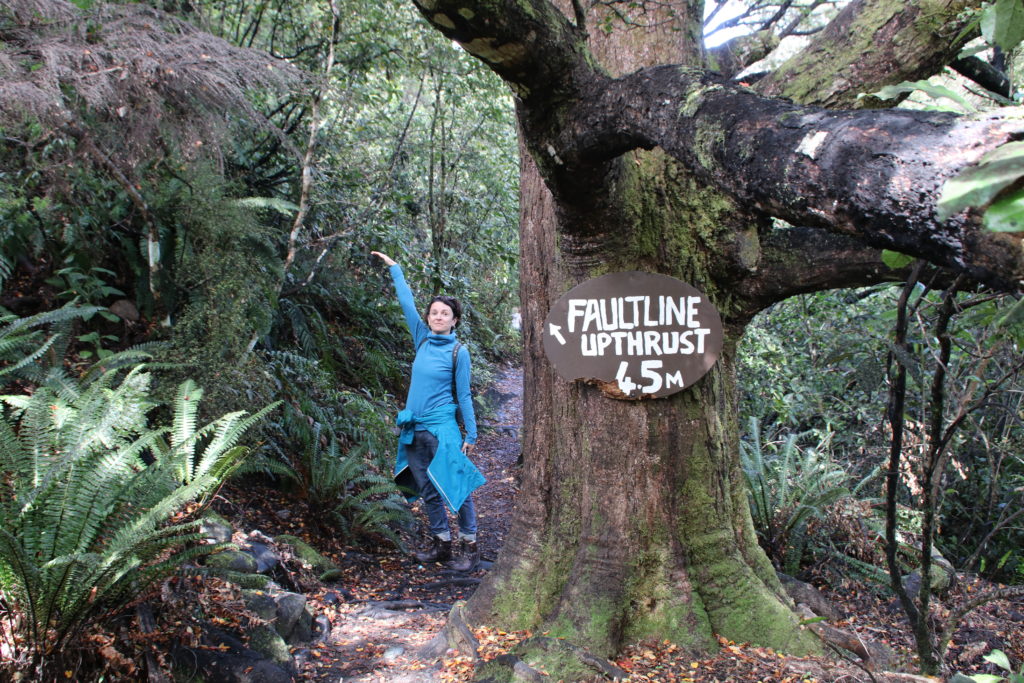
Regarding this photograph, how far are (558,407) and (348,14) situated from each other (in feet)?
18.4

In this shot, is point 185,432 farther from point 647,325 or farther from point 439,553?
point 439,553

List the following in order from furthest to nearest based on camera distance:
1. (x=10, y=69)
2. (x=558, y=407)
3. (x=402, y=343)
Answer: (x=402, y=343) < (x=10, y=69) < (x=558, y=407)

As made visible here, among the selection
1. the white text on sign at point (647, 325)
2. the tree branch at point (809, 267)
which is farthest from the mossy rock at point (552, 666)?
the tree branch at point (809, 267)

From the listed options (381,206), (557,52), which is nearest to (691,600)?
(557,52)

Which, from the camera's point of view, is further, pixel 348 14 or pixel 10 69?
pixel 348 14

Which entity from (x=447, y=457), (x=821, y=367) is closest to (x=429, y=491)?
(x=447, y=457)

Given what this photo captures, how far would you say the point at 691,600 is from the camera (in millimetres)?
2967

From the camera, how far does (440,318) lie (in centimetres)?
488

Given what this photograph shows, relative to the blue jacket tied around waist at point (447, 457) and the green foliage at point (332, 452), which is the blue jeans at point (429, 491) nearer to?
the blue jacket tied around waist at point (447, 457)

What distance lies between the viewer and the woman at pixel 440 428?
480 centimetres

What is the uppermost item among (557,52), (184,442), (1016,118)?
(557,52)

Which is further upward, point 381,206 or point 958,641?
point 381,206

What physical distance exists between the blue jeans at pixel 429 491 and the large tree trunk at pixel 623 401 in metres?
1.68

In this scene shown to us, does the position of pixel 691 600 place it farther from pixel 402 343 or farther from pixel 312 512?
pixel 402 343
